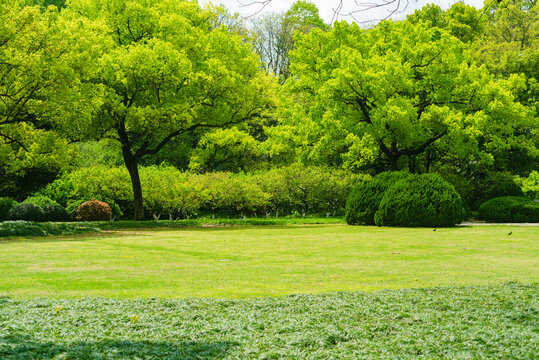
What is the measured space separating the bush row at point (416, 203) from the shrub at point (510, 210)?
4.23m

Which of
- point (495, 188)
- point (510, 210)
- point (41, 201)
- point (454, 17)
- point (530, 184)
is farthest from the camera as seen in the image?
point (454, 17)

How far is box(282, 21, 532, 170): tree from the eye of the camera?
22750mm

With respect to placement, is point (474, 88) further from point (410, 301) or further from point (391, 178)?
point (410, 301)

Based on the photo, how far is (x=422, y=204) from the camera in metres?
18.0

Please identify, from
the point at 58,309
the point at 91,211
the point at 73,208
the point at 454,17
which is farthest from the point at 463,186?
the point at 58,309

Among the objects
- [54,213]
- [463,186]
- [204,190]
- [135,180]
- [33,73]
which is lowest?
[54,213]

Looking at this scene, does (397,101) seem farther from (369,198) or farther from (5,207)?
(5,207)

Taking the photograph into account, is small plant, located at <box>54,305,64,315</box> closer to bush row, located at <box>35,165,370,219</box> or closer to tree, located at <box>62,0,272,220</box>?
tree, located at <box>62,0,272,220</box>

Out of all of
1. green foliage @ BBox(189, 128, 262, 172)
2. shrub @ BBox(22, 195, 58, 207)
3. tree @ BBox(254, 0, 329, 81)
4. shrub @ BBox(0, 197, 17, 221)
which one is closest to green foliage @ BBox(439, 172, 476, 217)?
green foliage @ BBox(189, 128, 262, 172)

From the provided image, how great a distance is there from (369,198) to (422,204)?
2.27 meters

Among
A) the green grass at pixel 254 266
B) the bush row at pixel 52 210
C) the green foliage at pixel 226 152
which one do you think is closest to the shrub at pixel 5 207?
the bush row at pixel 52 210

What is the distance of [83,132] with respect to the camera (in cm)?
1945

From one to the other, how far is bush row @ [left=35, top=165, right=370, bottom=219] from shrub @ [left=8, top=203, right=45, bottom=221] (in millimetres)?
2039

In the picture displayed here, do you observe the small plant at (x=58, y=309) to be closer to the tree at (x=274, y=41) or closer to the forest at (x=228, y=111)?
the forest at (x=228, y=111)
